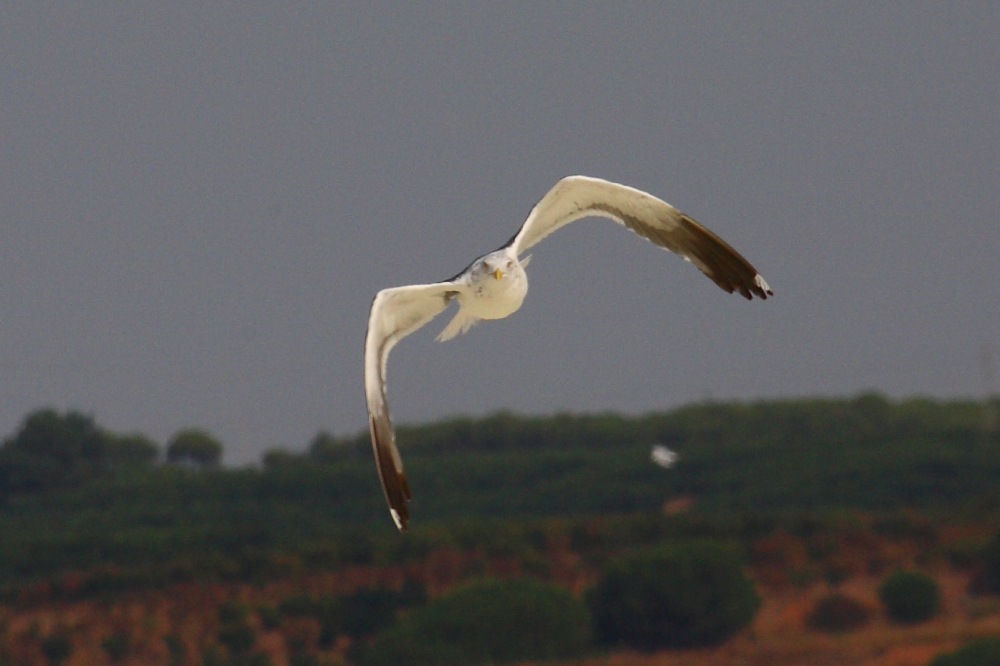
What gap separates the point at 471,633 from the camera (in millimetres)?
41625

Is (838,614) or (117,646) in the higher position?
(117,646)

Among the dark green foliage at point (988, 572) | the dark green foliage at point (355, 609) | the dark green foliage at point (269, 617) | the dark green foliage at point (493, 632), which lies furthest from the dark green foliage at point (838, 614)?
the dark green foliage at point (269, 617)

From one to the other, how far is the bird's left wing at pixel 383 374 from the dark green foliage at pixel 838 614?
31.2 m

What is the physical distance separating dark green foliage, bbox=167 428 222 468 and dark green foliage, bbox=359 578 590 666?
22388 mm

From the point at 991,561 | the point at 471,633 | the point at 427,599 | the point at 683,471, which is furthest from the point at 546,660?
the point at 683,471

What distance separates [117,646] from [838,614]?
18.7 m

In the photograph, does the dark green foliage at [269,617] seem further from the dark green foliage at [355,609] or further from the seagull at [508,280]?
the seagull at [508,280]

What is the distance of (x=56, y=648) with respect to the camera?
42.1m

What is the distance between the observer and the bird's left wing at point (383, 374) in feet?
37.7

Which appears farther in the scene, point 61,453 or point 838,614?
point 61,453

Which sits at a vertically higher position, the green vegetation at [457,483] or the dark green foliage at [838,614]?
the green vegetation at [457,483]

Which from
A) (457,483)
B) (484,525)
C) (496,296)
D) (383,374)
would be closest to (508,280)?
(496,296)

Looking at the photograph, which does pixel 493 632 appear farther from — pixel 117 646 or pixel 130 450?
pixel 130 450

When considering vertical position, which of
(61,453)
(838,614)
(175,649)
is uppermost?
(61,453)
